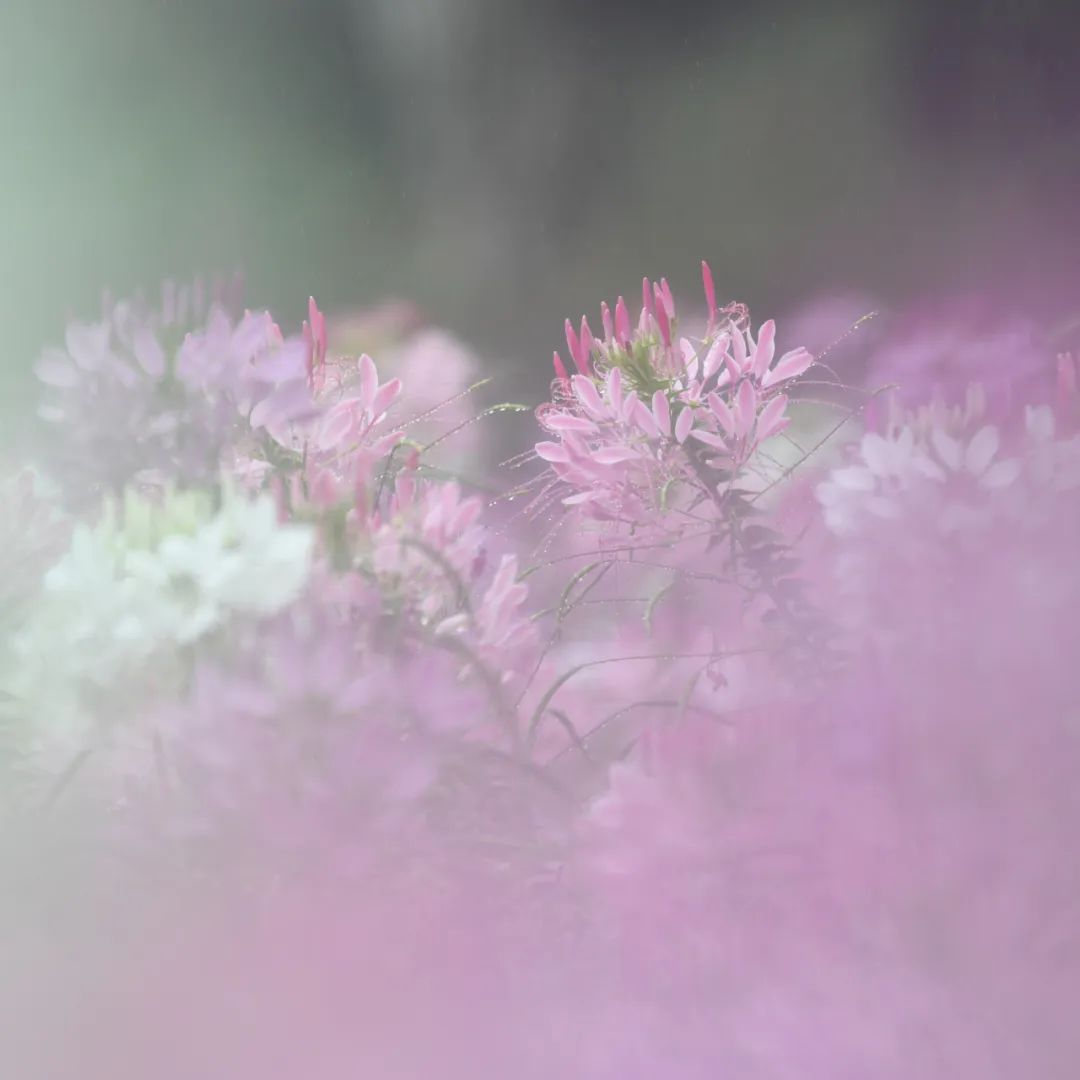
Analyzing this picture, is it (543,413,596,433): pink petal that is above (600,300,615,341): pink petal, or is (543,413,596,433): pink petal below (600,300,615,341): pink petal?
below

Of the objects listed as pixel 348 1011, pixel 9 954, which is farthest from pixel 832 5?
pixel 9 954

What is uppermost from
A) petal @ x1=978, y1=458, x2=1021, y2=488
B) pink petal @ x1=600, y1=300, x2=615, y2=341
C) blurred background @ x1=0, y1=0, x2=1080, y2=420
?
blurred background @ x1=0, y1=0, x2=1080, y2=420

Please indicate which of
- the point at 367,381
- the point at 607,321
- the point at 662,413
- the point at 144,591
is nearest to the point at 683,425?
the point at 662,413

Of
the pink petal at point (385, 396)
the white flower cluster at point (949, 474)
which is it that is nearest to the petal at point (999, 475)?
the white flower cluster at point (949, 474)

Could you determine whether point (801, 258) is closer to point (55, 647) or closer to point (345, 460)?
point (345, 460)

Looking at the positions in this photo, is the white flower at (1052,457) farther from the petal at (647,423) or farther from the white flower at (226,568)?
the white flower at (226,568)

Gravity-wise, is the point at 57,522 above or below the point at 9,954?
above

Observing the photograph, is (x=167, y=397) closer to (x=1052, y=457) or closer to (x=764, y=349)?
(x=764, y=349)

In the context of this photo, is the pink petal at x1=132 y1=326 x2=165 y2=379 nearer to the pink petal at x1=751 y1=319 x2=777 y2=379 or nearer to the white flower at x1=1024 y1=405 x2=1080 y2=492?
the pink petal at x1=751 y1=319 x2=777 y2=379

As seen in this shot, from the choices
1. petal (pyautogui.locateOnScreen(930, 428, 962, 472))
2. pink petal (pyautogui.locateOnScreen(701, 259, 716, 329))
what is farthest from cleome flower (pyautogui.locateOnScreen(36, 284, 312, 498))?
petal (pyautogui.locateOnScreen(930, 428, 962, 472))
